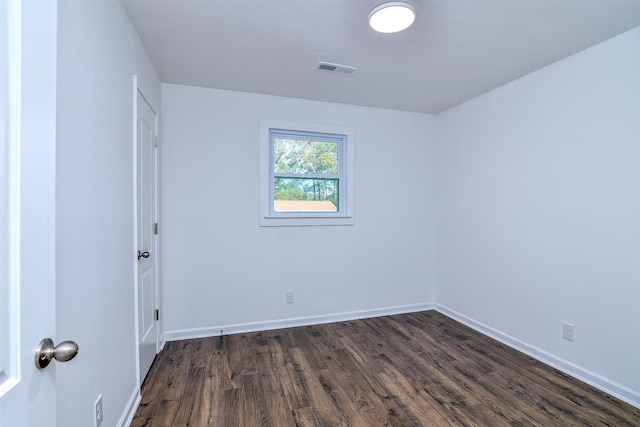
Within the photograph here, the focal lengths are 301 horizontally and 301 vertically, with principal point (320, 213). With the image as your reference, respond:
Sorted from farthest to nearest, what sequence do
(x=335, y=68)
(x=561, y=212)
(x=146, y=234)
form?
(x=335, y=68) < (x=561, y=212) < (x=146, y=234)

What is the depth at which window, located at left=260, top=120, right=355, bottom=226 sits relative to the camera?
129 inches

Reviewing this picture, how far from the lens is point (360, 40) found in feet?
7.11

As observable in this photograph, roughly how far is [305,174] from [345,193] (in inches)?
20.8

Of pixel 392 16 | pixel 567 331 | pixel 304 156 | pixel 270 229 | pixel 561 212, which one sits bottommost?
pixel 567 331

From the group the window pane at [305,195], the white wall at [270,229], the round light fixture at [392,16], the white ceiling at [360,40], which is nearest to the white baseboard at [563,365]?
the white wall at [270,229]

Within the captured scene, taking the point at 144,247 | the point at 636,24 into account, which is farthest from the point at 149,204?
the point at 636,24

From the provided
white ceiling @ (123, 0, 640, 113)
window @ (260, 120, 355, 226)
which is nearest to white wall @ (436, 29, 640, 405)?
white ceiling @ (123, 0, 640, 113)

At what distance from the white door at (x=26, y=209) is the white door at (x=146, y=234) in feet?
5.02

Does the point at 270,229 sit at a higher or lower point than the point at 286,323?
higher

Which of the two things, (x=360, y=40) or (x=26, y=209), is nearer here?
(x=26, y=209)

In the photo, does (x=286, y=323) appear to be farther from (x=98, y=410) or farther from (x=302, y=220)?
(x=98, y=410)

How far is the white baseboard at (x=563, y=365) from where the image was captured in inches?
81.0

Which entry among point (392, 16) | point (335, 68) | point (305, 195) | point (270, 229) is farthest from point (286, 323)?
point (392, 16)

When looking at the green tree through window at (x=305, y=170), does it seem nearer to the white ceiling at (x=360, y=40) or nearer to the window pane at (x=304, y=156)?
the window pane at (x=304, y=156)
